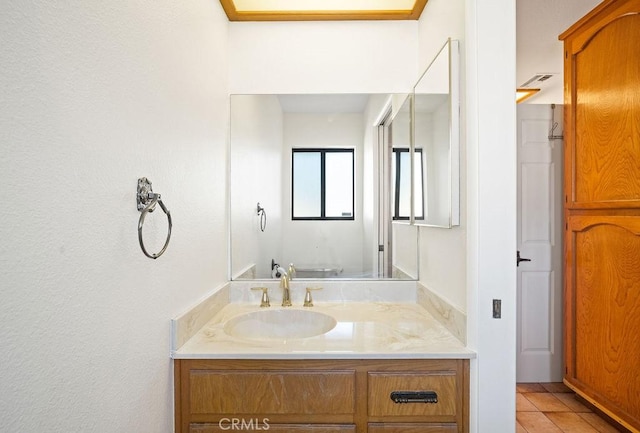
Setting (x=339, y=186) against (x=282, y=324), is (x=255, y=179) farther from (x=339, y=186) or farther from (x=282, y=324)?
(x=282, y=324)

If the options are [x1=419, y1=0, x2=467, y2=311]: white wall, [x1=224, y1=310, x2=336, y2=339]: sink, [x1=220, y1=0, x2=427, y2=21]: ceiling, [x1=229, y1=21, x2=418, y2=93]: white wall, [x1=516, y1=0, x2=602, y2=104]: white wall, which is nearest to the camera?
[x1=419, y1=0, x2=467, y2=311]: white wall

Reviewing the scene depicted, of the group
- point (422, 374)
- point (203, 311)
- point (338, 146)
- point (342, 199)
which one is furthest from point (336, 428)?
point (338, 146)

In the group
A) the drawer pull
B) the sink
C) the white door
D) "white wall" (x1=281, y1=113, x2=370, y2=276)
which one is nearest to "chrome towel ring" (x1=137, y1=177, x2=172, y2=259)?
the sink

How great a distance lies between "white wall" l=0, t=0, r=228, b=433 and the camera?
0.61 m

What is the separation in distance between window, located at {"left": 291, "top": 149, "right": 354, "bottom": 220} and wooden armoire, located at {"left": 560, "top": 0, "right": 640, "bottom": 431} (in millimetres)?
1480

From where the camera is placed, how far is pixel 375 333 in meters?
1.43

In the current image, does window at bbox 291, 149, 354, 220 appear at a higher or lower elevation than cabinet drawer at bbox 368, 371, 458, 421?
higher

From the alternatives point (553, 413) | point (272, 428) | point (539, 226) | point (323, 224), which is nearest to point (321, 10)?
point (323, 224)

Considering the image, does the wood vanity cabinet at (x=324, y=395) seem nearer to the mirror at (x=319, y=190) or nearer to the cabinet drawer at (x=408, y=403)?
the cabinet drawer at (x=408, y=403)

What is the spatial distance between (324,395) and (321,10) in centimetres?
175

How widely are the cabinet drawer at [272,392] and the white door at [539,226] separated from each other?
190 centimetres

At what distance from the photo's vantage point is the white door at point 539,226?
2576 mm

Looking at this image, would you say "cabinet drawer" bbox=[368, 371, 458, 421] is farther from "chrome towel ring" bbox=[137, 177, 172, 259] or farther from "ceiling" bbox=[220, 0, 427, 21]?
"ceiling" bbox=[220, 0, 427, 21]

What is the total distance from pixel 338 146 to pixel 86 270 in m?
1.44
